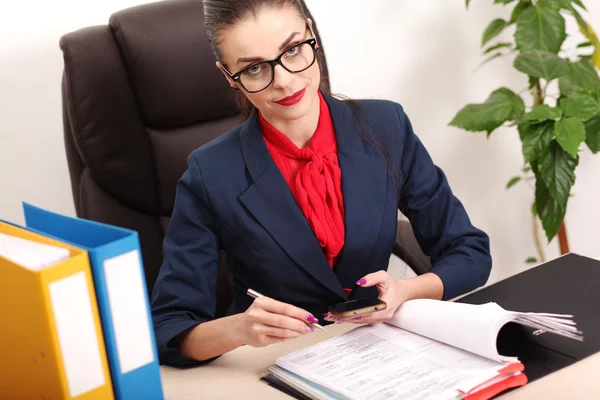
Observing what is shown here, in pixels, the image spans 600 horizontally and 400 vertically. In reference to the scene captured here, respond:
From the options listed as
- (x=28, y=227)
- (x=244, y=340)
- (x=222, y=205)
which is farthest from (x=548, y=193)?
(x=28, y=227)

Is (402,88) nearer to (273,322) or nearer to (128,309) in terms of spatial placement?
(273,322)

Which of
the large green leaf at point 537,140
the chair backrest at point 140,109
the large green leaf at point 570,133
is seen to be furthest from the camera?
the large green leaf at point 537,140

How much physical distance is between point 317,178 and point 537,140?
99 centimetres

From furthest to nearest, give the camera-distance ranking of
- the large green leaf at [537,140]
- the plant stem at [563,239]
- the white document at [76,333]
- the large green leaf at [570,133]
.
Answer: the plant stem at [563,239]
the large green leaf at [537,140]
the large green leaf at [570,133]
the white document at [76,333]

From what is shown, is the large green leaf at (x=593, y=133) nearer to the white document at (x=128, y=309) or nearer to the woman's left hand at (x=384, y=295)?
the woman's left hand at (x=384, y=295)

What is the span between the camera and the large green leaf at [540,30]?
2.28 meters

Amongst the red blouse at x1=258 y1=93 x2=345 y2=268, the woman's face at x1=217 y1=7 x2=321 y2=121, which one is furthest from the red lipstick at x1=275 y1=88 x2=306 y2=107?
the red blouse at x1=258 y1=93 x2=345 y2=268

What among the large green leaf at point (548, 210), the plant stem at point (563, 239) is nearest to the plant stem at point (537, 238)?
the plant stem at point (563, 239)

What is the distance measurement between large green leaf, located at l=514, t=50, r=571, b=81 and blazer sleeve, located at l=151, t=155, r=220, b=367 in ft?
3.81

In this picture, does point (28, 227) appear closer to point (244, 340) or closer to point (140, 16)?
point (244, 340)

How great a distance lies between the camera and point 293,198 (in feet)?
4.84

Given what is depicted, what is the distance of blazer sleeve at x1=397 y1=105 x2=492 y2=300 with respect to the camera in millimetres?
1540

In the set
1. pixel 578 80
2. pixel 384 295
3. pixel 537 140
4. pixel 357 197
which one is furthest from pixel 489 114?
pixel 384 295

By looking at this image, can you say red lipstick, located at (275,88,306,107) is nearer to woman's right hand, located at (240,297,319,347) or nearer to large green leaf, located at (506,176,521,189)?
woman's right hand, located at (240,297,319,347)
